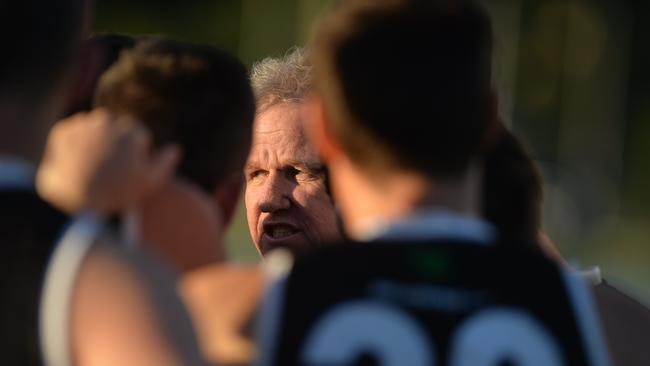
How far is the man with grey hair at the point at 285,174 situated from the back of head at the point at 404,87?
2.20 m

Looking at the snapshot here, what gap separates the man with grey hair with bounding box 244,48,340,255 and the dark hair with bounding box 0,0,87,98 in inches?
92.0

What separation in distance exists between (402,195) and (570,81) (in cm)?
2255

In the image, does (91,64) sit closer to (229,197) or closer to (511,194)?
(229,197)

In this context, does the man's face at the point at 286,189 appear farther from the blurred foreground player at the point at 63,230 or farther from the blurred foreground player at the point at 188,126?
the blurred foreground player at the point at 63,230

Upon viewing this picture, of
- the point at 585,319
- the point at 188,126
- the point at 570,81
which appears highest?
the point at 188,126

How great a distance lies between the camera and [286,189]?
4.83 meters

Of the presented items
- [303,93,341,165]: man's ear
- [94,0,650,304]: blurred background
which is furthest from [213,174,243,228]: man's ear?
[94,0,650,304]: blurred background

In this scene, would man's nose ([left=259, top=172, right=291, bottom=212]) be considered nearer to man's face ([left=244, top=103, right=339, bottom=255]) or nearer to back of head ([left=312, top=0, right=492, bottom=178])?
man's face ([left=244, top=103, right=339, bottom=255])

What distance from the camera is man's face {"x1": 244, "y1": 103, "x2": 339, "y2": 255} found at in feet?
15.5

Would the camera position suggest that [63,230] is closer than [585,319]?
Yes

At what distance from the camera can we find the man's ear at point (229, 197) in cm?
271

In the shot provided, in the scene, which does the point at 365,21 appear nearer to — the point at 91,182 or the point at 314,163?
the point at 91,182

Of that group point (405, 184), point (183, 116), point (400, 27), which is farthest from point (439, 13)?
point (183, 116)

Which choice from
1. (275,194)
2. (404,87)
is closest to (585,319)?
(404,87)
